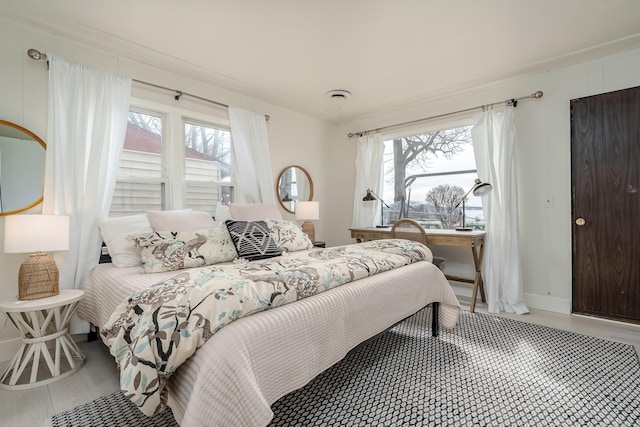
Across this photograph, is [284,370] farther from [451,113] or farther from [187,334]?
[451,113]

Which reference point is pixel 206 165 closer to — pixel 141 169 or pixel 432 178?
pixel 141 169

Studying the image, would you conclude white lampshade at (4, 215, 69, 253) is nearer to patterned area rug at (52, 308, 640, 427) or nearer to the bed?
the bed

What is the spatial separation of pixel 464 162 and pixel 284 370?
345 centimetres

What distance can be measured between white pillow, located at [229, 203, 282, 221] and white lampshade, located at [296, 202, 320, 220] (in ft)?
1.99

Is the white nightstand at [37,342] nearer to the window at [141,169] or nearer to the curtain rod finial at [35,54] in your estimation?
the window at [141,169]

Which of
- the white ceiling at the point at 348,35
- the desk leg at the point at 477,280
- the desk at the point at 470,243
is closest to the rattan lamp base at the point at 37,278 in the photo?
the white ceiling at the point at 348,35

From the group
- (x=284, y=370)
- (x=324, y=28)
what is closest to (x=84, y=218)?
(x=284, y=370)

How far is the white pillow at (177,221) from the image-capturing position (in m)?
2.48

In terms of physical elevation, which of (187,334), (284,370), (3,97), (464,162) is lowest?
(284,370)

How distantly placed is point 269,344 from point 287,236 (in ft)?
5.66

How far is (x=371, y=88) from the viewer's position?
11.7 ft

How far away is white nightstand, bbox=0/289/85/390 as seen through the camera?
72.9 inches

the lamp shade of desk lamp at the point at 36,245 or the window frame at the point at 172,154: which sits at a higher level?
the window frame at the point at 172,154

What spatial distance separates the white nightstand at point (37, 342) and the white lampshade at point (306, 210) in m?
2.37
